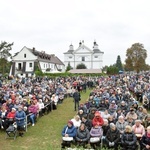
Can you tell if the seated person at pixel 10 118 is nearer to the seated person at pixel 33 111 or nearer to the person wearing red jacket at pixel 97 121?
the seated person at pixel 33 111

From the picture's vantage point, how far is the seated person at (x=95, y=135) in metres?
9.03

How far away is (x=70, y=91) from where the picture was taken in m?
24.2

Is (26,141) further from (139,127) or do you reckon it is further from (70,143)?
(139,127)

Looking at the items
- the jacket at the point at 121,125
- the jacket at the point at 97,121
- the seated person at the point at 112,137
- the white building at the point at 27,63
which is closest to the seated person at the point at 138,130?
the jacket at the point at 121,125

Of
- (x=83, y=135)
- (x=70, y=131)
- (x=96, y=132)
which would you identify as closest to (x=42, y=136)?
(x=70, y=131)

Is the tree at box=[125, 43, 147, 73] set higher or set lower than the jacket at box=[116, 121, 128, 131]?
higher

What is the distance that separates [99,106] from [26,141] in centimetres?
509

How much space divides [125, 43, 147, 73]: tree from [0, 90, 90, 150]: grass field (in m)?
47.0

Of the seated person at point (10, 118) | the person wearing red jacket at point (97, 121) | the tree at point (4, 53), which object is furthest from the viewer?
the tree at point (4, 53)

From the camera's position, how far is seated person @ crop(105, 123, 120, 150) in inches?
347

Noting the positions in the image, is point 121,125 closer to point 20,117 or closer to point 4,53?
point 20,117

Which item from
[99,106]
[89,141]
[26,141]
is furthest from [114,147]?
[99,106]

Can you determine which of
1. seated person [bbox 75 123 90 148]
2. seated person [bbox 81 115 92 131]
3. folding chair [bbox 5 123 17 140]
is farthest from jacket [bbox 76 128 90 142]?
folding chair [bbox 5 123 17 140]

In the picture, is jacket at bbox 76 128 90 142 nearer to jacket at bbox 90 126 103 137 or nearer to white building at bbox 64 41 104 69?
jacket at bbox 90 126 103 137
